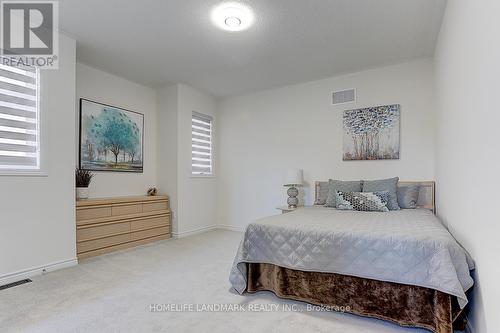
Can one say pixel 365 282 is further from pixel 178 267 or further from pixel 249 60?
pixel 249 60

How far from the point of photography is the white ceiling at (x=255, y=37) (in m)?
2.56

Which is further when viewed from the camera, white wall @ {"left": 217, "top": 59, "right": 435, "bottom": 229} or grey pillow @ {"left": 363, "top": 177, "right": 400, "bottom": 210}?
white wall @ {"left": 217, "top": 59, "right": 435, "bottom": 229}

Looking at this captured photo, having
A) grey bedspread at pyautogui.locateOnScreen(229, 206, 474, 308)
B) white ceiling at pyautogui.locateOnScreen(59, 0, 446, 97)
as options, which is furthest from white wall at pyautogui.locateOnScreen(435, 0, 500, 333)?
white ceiling at pyautogui.locateOnScreen(59, 0, 446, 97)

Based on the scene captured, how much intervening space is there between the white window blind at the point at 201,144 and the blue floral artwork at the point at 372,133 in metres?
2.46

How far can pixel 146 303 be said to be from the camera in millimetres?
2191

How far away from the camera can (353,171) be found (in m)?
4.12

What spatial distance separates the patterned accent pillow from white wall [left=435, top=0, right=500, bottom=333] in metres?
0.75

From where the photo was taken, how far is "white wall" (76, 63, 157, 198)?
3.88m

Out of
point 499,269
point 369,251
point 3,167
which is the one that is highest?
point 3,167

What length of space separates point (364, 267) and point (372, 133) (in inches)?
99.6

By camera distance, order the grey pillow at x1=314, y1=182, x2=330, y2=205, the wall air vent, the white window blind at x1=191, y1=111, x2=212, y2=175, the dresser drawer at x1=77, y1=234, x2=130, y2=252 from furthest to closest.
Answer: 1. the white window blind at x1=191, y1=111, x2=212, y2=175
2. the wall air vent
3. the grey pillow at x1=314, y1=182, x2=330, y2=205
4. the dresser drawer at x1=77, y1=234, x2=130, y2=252

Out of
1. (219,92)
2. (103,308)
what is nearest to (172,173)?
(219,92)

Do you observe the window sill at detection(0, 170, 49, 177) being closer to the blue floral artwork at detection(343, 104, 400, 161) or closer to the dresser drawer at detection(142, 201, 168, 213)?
the dresser drawer at detection(142, 201, 168, 213)

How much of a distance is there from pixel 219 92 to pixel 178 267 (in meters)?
3.17
